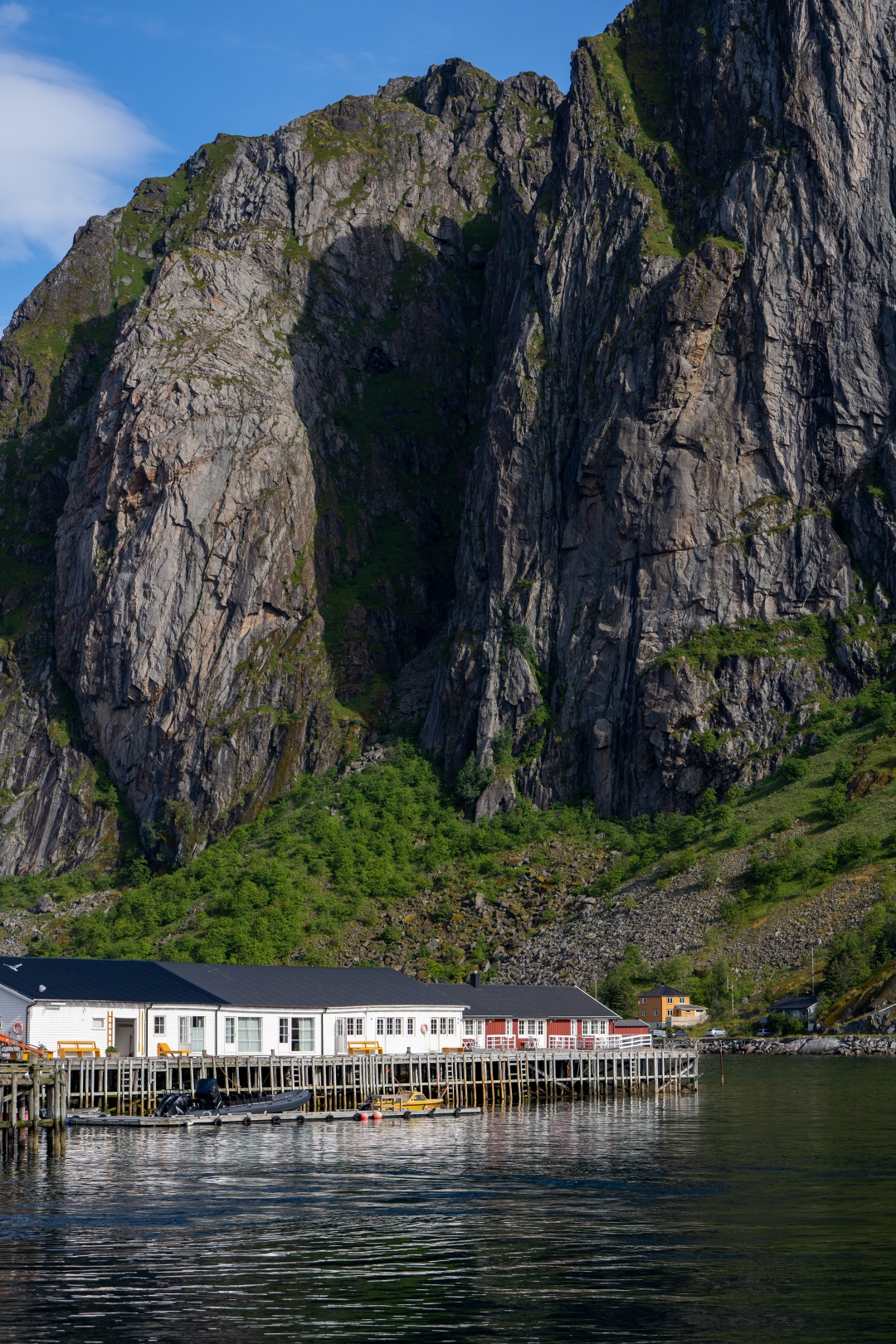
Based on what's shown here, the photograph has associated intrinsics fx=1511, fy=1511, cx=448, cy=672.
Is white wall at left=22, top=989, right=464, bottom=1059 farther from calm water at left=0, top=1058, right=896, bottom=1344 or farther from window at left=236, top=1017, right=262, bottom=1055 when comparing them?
calm water at left=0, top=1058, right=896, bottom=1344

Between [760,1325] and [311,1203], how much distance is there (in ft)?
64.7

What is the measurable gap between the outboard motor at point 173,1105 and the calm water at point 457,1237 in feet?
14.8

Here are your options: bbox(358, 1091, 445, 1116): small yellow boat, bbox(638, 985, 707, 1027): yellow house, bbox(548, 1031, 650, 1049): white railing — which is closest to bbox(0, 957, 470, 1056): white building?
bbox(358, 1091, 445, 1116): small yellow boat

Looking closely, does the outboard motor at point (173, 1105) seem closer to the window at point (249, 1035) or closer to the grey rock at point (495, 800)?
the window at point (249, 1035)

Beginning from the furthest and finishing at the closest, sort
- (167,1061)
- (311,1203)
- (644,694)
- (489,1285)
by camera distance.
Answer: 1. (644,694)
2. (167,1061)
3. (311,1203)
4. (489,1285)

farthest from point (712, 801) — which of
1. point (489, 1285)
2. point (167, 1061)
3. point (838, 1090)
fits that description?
point (489, 1285)

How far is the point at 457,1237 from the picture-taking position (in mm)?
40062

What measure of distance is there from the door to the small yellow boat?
12.7m

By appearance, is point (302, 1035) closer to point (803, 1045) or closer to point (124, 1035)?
point (124, 1035)

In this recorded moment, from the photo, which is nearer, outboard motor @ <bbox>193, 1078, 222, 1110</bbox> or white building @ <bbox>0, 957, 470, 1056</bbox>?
outboard motor @ <bbox>193, 1078, 222, 1110</bbox>

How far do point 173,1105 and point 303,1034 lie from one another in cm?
1226

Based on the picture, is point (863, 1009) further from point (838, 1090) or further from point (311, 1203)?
point (311, 1203)

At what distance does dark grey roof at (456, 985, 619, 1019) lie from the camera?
9638 centimetres

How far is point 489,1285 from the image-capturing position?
110ft
